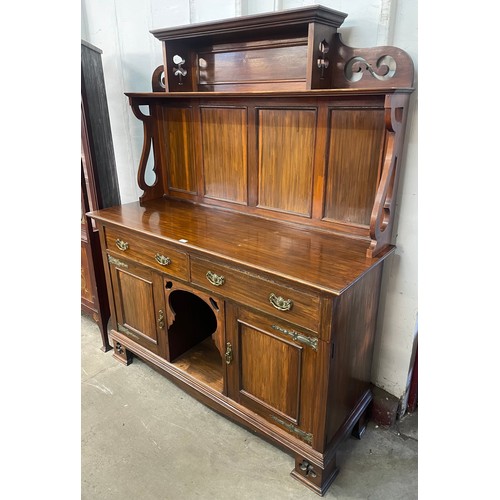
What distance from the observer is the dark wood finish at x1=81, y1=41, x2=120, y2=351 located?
7.30ft

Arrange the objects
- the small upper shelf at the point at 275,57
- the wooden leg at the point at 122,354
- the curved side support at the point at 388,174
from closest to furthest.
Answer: the curved side support at the point at 388,174 → the small upper shelf at the point at 275,57 → the wooden leg at the point at 122,354

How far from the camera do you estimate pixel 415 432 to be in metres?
1.98

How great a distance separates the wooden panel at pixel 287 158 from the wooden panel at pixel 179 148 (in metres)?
0.50

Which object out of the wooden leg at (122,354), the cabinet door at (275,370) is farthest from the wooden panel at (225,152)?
the wooden leg at (122,354)

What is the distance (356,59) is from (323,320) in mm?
1067

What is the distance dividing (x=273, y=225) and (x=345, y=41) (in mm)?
860

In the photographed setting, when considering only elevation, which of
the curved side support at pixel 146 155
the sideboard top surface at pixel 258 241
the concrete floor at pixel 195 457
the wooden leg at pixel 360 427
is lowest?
the concrete floor at pixel 195 457

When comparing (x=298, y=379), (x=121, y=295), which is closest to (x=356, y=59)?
(x=298, y=379)

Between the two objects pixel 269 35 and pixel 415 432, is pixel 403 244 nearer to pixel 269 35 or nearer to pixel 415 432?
pixel 415 432

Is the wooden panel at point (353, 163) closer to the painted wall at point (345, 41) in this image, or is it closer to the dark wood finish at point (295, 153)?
the dark wood finish at point (295, 153)

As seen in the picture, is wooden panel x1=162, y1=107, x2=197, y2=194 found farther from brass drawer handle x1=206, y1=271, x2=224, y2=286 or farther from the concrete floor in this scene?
the concrete floor

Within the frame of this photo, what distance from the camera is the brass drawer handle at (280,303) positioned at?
1483 mm

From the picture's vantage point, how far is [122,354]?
252cm

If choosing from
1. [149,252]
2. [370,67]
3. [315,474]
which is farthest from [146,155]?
[315,474]
